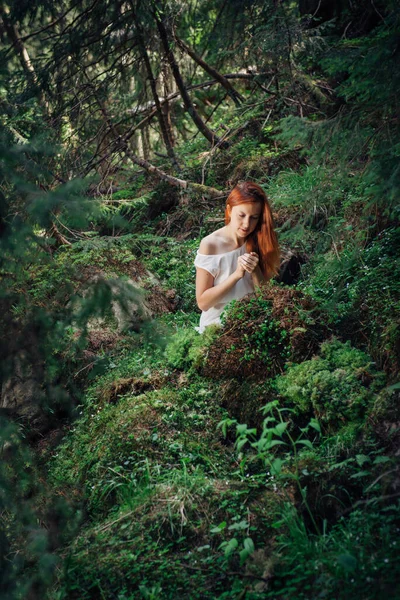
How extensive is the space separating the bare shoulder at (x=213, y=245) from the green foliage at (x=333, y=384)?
1764 mm

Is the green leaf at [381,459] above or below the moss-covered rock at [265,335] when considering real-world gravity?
below

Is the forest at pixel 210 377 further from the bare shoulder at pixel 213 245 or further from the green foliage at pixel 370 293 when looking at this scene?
the bare shoulder at pixel 213 245

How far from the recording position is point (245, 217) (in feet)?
19.5

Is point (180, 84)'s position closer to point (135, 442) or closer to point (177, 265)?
point (177, 265)

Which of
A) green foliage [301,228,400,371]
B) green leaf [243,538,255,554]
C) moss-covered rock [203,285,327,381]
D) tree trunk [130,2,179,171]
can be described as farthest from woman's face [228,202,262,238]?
tree trunk [130,2,179,171]

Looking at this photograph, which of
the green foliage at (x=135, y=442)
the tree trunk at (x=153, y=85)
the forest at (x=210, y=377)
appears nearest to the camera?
the forest at (x=210, y=377)

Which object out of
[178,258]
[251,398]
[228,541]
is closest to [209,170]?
[178,258]

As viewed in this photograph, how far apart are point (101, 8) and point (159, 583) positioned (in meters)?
7.67

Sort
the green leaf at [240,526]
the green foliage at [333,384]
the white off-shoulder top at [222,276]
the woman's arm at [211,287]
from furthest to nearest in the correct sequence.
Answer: the white off-shoulder top at [222,276], the woman's arm at [211,287], the green foliage at [333,384], the green leaf at [240,526]

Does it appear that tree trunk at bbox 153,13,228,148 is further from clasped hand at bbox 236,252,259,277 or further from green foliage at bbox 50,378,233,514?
green foliage at bbox 50,378,233,514

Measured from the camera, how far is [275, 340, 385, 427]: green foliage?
4332mm

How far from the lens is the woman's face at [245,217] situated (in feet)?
19.3

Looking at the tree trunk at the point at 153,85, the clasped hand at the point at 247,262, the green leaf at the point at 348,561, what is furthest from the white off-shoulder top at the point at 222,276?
the tree trunk at the point at 153,85

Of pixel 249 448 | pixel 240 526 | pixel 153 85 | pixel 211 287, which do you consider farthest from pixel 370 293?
pixel 153 85
